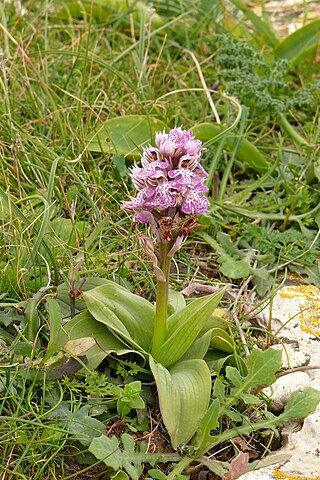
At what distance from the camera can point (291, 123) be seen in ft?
12.7

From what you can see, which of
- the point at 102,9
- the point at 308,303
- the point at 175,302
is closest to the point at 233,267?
the point at 308,303

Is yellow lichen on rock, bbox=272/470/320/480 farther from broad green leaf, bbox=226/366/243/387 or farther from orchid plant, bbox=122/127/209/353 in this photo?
orchid plant, bbox=122/127/209/353

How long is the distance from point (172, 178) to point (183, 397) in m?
0.64

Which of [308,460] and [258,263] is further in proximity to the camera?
[258,263]

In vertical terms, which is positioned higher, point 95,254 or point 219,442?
point 95,254

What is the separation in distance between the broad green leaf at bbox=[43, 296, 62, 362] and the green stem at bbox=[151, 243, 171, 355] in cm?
29

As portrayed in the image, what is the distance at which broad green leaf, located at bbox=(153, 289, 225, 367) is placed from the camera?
2291 millimetres

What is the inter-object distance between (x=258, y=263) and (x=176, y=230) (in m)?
0.92

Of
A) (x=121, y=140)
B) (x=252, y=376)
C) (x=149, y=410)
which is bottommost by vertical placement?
(x=149, y=410)

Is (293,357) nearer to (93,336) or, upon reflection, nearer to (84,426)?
(93,336)

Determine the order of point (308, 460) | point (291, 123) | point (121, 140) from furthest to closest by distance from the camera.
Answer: point (291, 123), point (121, 140), point (308, 460)

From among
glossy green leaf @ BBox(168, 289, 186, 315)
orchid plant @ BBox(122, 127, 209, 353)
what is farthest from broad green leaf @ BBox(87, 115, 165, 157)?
orchid plant @ BBox(122, 127, 209, 353)

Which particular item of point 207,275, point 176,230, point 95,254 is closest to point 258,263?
point 207,275

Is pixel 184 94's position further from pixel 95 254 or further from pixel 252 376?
pixel 252 376
